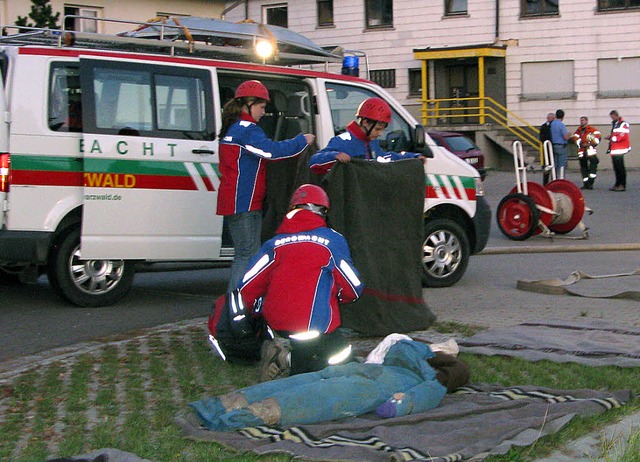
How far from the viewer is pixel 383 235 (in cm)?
819

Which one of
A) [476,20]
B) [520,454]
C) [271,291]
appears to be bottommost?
[520,454]

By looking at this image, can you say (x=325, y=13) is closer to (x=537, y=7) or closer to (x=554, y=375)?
(x=537, y=7)

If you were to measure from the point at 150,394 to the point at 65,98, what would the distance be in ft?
11.8

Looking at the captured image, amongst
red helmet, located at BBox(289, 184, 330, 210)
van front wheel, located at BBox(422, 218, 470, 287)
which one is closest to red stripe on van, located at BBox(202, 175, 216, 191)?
van front wheel, located at BBox(422, 218, 470, 287)

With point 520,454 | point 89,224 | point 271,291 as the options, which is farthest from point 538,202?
point 520,454

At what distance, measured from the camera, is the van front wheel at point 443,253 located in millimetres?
10664

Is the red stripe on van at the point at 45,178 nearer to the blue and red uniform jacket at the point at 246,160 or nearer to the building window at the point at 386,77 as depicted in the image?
the blue and red uniform jacket at the point at 246,160

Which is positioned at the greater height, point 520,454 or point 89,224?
point 89,224

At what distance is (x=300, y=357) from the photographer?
A: 6254 mm

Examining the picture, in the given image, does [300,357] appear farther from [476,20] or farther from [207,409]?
[476,20]

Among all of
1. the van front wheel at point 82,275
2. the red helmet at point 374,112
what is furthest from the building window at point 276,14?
the red helmet at point 374,112

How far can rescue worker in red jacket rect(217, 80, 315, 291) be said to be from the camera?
8266 millimetres

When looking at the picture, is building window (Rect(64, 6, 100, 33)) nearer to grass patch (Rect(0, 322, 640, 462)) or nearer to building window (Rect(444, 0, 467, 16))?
building window (Rect(444, 0, 467, 16))

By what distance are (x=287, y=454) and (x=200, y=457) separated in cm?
43
